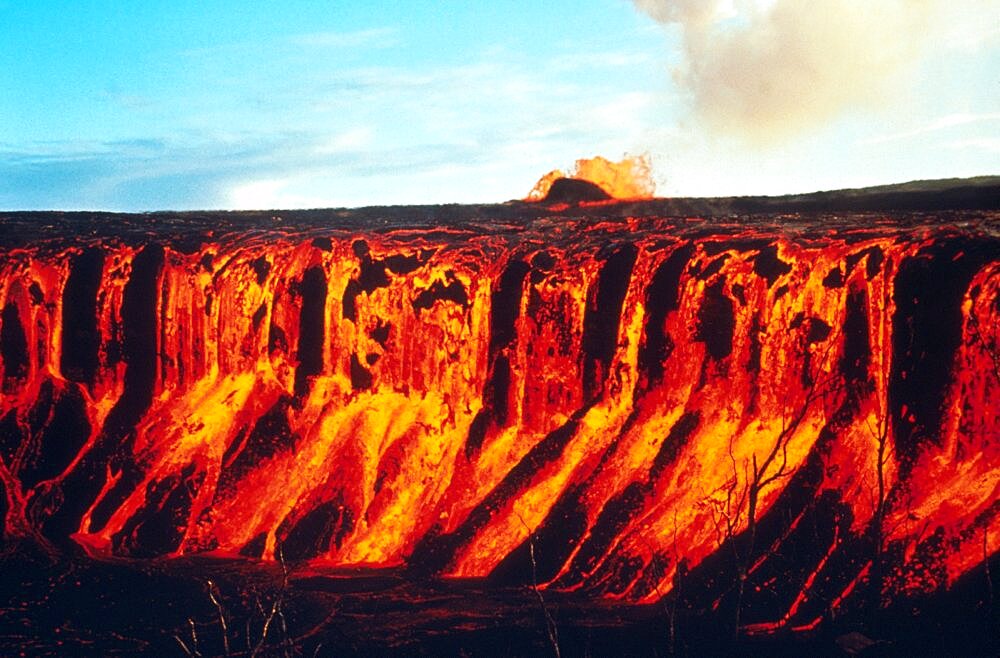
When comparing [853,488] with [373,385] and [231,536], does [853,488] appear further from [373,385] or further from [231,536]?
[231,536]

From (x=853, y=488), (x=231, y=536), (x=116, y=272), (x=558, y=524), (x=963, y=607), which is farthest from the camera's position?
(x=116, y=272)

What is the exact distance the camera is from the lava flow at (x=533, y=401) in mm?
6094

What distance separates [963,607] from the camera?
18.6ft

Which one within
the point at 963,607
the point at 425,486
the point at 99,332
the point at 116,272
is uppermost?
the point at 116,272

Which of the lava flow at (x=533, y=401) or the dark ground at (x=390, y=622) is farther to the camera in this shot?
the lava flow at (x=533, y=401)

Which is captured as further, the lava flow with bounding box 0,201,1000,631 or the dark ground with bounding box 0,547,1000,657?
the lava flow with bounding box 0,201,1000,631

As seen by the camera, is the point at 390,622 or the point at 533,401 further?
the point at 533,401

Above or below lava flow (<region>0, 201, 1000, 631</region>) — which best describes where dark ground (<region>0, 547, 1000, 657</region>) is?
below

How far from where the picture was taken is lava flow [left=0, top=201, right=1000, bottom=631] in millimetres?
6094

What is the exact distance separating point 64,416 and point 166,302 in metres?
1.30

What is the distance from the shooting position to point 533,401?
717 centimetres

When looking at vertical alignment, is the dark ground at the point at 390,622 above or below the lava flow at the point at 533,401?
below

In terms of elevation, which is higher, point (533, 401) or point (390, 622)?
point (533, 401)

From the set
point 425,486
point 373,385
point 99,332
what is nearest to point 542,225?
point 373,385
